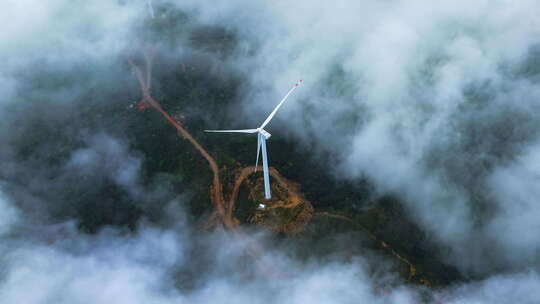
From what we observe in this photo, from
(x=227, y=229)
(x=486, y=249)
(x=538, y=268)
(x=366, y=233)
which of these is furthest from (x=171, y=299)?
(x=538, y=268)

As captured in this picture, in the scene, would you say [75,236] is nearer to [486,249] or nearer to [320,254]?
[320,254]

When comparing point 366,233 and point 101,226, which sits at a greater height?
point 101,226

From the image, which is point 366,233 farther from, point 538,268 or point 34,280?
point 34,280

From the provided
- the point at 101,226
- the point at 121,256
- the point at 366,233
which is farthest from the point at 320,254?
the point at 101,226

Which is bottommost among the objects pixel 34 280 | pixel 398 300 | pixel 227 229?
pixel 398 300

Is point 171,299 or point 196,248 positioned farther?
point 196,248

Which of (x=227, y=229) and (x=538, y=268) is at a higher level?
(x=227, y=229)

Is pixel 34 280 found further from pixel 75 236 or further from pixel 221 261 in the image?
pixel 221 261

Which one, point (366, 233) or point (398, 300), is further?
point (366, 233)
